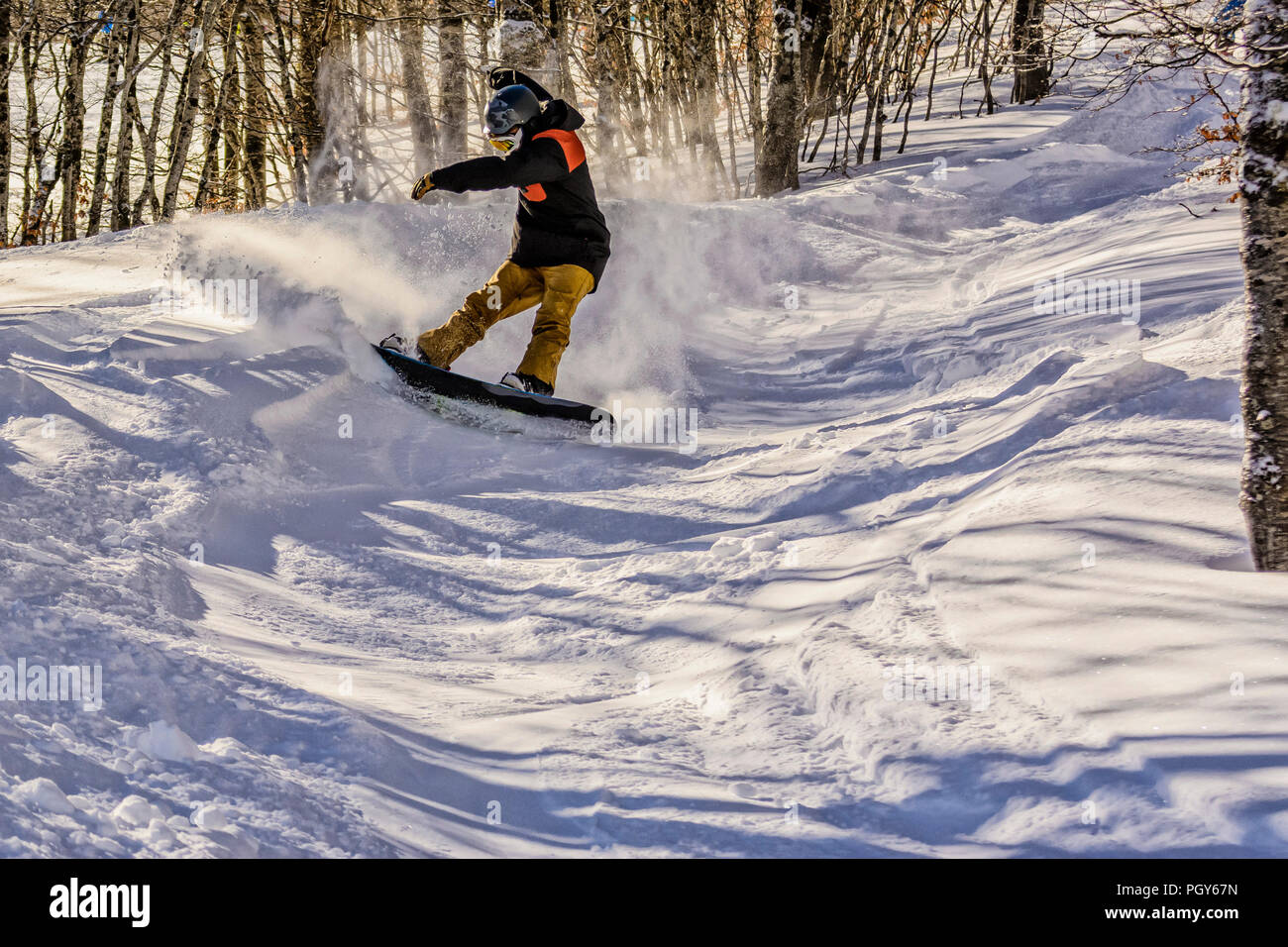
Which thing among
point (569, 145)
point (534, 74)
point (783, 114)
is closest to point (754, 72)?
point (783, 114)

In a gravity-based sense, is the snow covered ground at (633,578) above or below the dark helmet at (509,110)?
below

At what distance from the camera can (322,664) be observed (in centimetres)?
315

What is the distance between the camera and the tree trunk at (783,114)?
10492 mm

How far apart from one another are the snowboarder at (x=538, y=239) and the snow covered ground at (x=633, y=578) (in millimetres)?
501

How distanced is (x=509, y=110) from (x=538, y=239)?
745mm

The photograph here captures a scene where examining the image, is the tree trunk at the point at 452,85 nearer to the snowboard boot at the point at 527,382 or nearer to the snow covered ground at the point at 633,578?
the snow covered ground at the point at 633,578

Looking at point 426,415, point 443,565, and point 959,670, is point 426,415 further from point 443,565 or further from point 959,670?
point 959,670

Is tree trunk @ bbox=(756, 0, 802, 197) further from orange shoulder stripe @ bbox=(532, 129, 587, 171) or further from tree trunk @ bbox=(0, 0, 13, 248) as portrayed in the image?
tree trunk @ bbox=(0, 0, 13, 248)

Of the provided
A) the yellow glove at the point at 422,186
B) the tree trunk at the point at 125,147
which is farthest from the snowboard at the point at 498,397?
the tree trunk at the point at 125,147

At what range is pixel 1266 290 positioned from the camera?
3.18 m

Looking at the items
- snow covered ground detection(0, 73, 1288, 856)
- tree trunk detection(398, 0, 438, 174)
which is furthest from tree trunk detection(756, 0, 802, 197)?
tree trunk detection(398, 0, 438, 174)

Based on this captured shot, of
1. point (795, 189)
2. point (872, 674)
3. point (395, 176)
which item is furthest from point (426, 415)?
point (395, 176)
